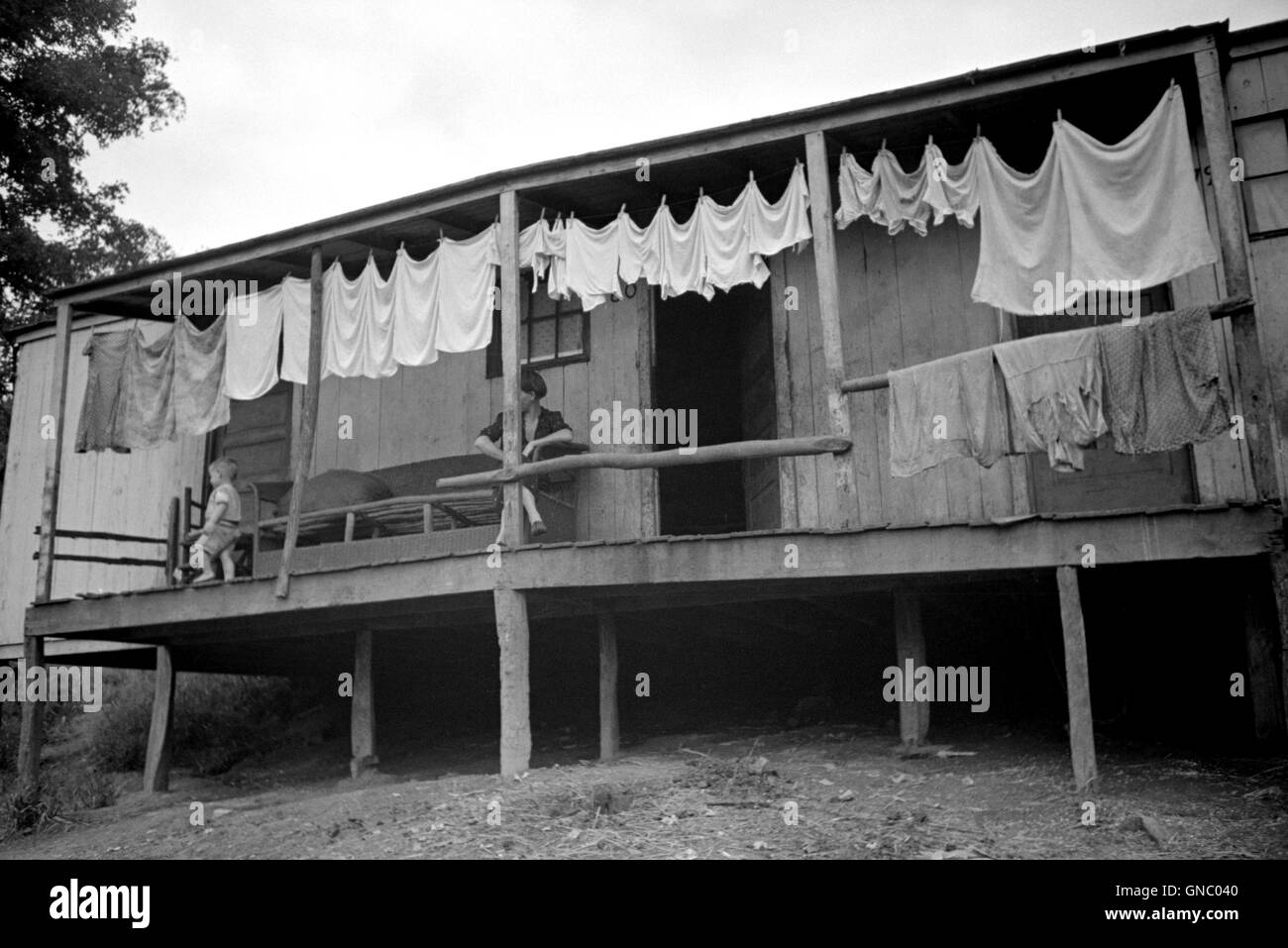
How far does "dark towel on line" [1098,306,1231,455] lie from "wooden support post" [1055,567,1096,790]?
3.29 ft

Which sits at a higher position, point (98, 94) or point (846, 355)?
point (98, 94)

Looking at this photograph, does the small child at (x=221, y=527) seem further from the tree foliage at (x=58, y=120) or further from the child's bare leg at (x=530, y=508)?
the tree foliage at (x=58, y=120)

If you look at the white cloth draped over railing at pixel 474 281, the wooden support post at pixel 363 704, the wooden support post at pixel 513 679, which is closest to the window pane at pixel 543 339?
the white cloth draped over railing at pixel 474 281

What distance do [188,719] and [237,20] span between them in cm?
Result: 1418

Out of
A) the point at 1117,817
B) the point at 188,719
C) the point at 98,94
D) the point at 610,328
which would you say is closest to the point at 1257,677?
the point at 1117,817

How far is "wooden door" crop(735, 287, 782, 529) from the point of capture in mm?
12328

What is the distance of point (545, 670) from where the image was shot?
13789 millimetres

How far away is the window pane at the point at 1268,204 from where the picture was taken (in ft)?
33.9

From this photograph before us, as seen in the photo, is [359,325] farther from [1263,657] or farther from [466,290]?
[1263,657]

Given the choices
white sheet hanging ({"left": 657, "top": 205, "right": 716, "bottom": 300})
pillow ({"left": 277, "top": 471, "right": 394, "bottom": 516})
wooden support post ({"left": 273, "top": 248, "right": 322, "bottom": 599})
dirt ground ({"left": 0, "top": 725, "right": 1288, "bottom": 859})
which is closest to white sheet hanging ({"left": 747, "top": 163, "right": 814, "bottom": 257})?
white sheet hanging ({"left": 657, "top": 205, "right": 716, "bottom": 300})

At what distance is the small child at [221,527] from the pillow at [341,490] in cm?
77
